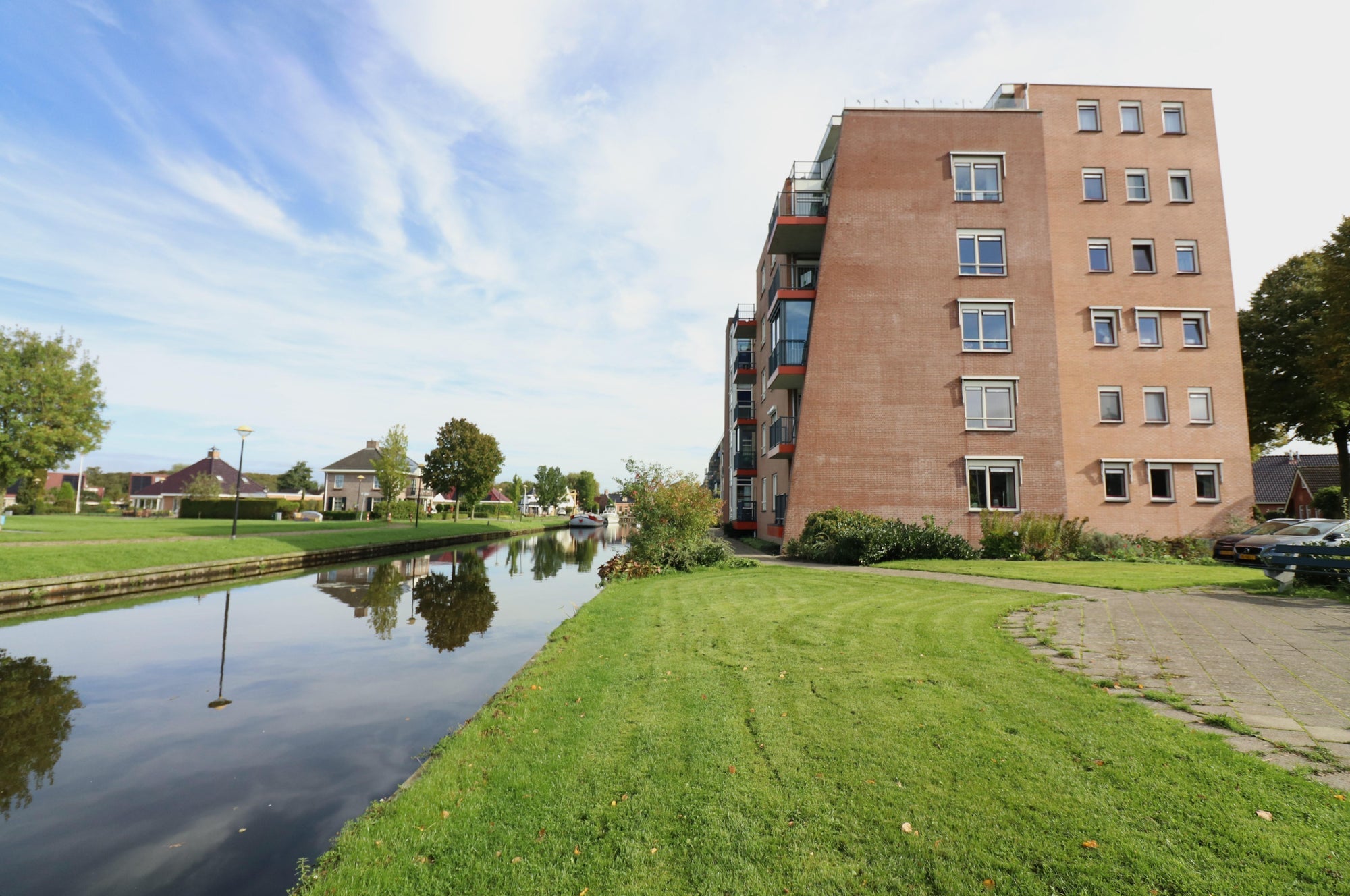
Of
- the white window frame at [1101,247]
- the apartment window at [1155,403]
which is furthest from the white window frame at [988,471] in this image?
the white window frame at [1101,247]

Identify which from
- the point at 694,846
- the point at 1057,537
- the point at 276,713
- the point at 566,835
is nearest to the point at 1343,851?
the point at 694,846

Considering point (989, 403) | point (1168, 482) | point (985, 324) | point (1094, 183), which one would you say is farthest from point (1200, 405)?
point (1094, 183)

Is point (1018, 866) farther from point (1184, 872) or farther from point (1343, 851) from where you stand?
point (1343, 851)

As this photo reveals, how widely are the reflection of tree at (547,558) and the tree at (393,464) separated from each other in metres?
10.1

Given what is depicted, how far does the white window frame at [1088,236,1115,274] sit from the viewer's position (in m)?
24.8

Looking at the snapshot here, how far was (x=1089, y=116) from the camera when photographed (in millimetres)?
25906

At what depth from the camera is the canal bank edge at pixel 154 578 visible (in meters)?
13.2

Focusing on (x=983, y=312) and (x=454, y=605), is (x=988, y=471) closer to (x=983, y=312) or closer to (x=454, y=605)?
(x=983, y=312)

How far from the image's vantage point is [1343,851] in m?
3.20

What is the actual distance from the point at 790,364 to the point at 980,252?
8.67m

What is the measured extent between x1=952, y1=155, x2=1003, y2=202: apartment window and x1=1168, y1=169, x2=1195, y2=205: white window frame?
7386 mm

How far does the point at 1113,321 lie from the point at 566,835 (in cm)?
2866

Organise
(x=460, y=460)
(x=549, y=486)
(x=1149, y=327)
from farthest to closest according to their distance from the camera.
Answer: (x=549, y=486)
(x=460, y=460)
(x=1149, y=327)

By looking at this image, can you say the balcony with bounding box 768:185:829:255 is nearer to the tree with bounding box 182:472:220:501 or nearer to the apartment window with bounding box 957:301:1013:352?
the apartment window with bounding box 957:301:1013:352
